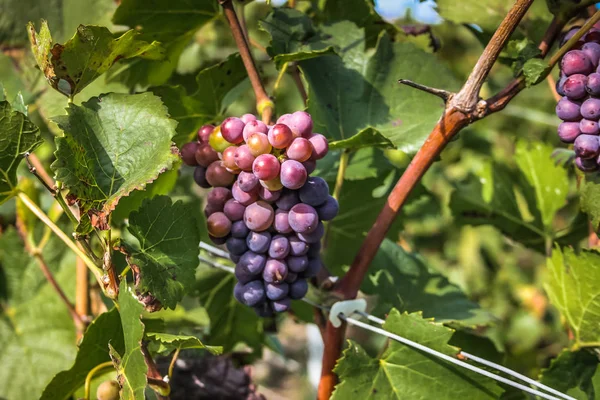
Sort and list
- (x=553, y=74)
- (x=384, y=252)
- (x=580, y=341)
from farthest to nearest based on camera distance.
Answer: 1. (x=553, y=74)
2. (x=384, y=252)
3. (x=580, y=341)

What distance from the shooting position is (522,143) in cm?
128

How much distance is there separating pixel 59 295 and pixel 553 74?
3.41 ft

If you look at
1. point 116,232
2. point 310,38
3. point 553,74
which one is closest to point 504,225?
point 553,74

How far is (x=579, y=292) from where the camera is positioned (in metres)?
0.95

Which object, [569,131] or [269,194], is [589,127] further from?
[269,194]

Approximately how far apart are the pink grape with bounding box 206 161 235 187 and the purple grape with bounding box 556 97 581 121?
42cm

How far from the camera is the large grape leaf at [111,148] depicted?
714 millimetres

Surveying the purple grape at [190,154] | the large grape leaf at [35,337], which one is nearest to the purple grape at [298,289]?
the purple grape at [190,154]

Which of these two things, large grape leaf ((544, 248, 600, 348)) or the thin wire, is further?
large grape leaf ((544, 248, 600, 348))

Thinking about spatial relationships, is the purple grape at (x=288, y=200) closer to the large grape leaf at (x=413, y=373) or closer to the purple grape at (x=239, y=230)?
the purple grape at (x=239, y=230)

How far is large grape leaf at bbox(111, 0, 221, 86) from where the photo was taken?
3.00ft

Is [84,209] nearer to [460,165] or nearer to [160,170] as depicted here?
[160,170]

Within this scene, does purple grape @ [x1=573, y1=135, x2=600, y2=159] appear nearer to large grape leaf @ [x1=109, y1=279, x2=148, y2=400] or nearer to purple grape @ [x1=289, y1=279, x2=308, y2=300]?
purple grape @ [x1=289, y1=279, x2=308, y2=300]

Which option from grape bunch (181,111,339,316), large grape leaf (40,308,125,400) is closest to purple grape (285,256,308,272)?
grape bunch (181,111,339,316)
